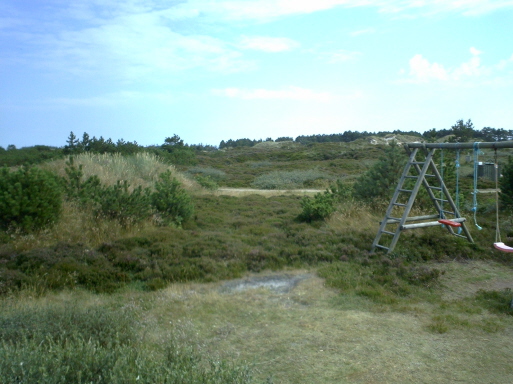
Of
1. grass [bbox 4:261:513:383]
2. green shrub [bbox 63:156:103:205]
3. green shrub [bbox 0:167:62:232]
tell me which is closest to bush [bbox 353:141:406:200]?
grass [bbox 4:261:513:383]

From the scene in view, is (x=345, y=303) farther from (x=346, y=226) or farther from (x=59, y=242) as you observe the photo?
(x=59, y=242)

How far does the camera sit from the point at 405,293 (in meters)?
6.51

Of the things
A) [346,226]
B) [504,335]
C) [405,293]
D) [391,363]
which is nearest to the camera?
[391,363]

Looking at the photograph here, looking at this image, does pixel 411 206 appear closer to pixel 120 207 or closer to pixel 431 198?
pixel 431 198

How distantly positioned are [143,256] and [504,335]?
5482mm

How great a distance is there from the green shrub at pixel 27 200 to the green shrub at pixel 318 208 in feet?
18.8

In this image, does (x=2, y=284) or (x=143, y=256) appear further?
(x=143, y=256)

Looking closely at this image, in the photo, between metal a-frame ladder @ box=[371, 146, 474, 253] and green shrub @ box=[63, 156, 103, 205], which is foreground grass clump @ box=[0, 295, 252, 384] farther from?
green shrub @ box=[63, 156, 103, 205]

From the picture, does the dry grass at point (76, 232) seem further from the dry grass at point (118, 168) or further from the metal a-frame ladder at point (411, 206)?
the metal a-frame ladder at point (411, 206)

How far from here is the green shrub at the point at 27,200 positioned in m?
8.03

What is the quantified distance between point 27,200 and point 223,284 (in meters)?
3.96

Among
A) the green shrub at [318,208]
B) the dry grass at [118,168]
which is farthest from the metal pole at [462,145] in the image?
the dry grass at [118,168]

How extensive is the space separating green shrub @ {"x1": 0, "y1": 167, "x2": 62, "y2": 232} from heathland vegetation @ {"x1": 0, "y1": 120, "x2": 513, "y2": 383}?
0.03m

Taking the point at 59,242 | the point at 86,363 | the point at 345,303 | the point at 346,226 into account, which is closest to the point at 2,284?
the point at 59,242
